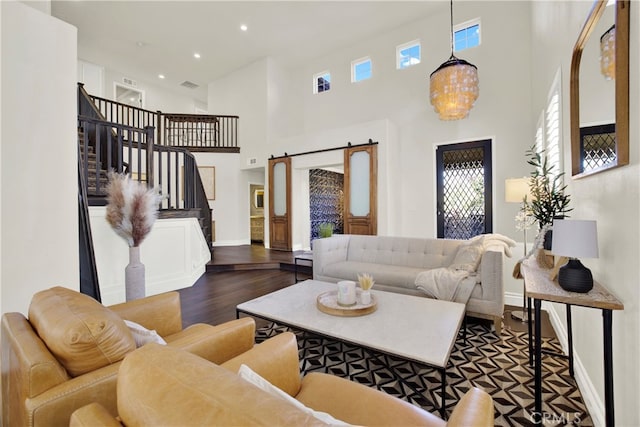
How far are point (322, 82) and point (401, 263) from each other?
5668 mm

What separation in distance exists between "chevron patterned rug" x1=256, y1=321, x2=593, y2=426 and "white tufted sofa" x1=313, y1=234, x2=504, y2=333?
1.25 feet

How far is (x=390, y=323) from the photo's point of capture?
2.01m

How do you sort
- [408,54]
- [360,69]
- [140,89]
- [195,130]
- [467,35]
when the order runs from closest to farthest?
[467,35] < [408,54] < [360,69] < [195,130] < [140,89]

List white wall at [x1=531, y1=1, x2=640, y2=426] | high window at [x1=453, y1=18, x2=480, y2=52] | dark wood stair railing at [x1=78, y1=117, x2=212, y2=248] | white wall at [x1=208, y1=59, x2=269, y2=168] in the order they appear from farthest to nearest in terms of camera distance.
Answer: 1. white wall at [x1=208, y1=59, x2=269, y2=168]
2. high window at [x1=453, y1=18, x2=480, y2=52]
3. dark wood stair railing at [x1=78, y1=117, x2=212, y2=248]
4. white wall at [x1=531, y1=1, x2=640, y2=426]

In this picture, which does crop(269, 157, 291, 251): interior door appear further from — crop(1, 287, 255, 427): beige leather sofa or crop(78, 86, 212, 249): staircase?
crop(1, 287, 255, 427): beige leather sofa

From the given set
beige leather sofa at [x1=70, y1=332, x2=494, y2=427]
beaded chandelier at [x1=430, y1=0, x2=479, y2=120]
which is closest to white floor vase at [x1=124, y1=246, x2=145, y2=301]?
beige leather sofa at [x1=70, y1=332, x2=494, y2=427]

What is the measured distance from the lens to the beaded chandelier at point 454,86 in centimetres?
426

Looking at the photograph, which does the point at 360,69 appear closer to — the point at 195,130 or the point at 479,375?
the point at 195,130

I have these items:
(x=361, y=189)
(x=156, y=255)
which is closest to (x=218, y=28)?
(x=361, y=189)

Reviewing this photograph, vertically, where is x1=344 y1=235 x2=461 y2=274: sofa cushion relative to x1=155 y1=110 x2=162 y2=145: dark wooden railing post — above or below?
below

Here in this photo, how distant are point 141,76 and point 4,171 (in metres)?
8.27

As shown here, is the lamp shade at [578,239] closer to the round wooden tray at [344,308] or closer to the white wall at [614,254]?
the white wall at [614,254]

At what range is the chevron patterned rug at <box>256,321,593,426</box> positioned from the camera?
173cm

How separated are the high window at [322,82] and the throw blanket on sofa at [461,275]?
572cm
